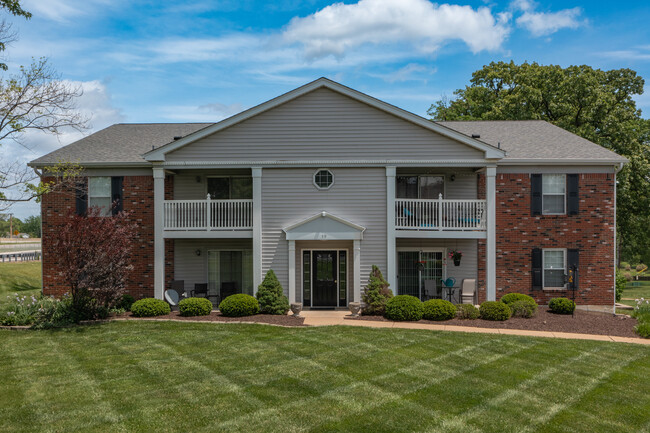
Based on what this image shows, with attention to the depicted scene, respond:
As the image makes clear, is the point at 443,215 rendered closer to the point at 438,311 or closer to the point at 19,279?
the point at 438,311

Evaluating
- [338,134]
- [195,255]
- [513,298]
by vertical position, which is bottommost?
[513,298]

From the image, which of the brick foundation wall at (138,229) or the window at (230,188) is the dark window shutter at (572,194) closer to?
the window at (230,188)

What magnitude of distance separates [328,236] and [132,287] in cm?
773

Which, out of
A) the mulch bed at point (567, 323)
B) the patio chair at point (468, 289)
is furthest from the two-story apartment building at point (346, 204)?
the mulch bed at point (567, 323)

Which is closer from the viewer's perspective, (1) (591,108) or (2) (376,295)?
(2) (376,295)

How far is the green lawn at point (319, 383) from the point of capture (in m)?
7.47

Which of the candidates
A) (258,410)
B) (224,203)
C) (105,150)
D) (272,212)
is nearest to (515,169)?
(272,212)

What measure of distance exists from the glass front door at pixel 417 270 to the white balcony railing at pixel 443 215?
1.77 m

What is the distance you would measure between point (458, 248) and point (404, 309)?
4599 mm

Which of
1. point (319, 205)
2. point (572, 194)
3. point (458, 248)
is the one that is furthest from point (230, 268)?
point (572, 194)

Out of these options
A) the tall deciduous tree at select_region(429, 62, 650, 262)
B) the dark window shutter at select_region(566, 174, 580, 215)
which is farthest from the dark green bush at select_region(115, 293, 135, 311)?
the tall deciduous tree at select_region(429, 62, 650, 262)

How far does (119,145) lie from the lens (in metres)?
20.1

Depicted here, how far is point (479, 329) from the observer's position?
47.4 feet

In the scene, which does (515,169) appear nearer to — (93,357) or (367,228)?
(367,228)
